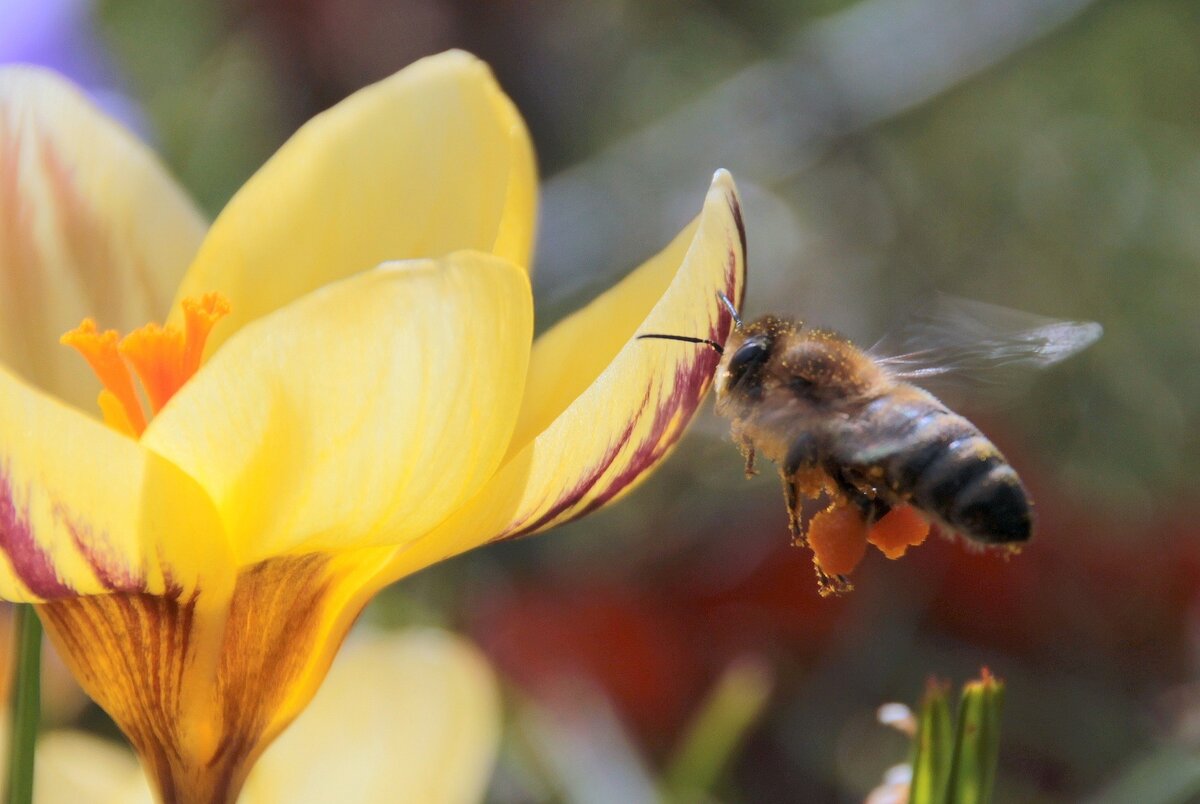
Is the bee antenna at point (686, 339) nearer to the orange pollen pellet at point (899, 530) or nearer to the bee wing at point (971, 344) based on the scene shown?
the orange pollen pellet at point (899, 530)

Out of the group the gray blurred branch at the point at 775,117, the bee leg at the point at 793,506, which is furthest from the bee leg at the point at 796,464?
the gray blurred branch at the point at 775,117

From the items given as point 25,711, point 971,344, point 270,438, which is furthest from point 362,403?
point 971,344

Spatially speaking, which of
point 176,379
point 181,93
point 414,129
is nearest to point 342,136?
point 414,129

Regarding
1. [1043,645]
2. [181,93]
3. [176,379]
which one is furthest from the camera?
[181,93]

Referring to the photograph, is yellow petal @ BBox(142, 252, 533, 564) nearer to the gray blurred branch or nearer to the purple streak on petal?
the purple streak on petal

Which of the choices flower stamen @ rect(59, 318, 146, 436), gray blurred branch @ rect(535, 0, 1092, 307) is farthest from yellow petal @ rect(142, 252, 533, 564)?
gray blurred branch @ rect(535, 0, 1092, 307)

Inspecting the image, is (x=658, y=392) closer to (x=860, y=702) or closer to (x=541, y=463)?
(x=541, y=463)
